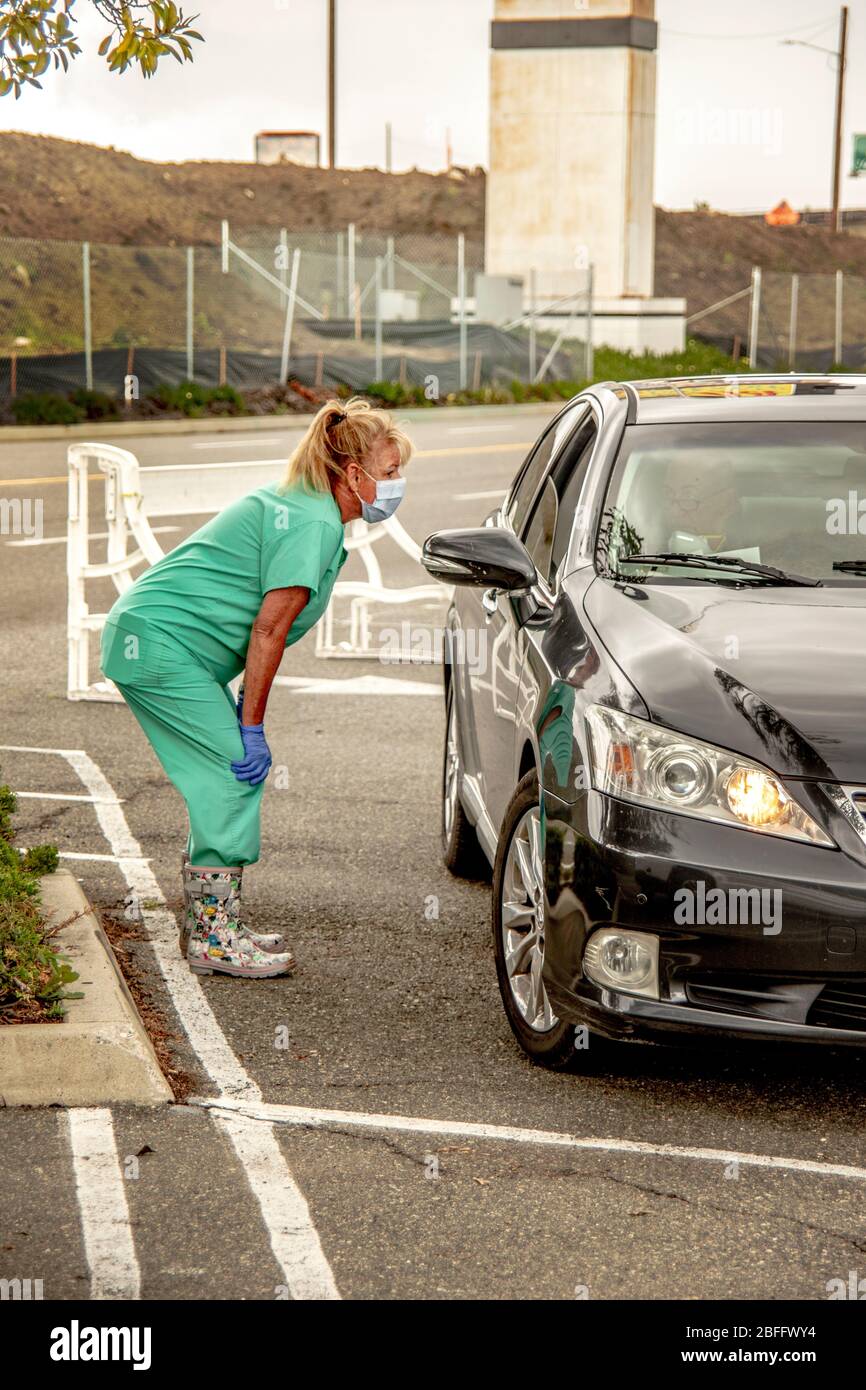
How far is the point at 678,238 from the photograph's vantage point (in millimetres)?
77938

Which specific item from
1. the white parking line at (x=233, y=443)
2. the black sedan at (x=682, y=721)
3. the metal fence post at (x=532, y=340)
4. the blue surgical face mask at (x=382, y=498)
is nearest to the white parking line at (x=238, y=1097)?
the black sedan at (x=682, y=721)

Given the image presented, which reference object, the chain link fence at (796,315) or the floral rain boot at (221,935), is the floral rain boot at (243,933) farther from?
the chain link fence at (796,315)

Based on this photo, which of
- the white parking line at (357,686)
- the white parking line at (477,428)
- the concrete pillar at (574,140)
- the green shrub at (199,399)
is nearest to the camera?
the white parking line at (357,686)

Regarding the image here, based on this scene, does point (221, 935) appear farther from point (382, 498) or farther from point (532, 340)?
point (532, 340)

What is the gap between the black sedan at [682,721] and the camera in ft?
13.9

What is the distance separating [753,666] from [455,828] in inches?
101

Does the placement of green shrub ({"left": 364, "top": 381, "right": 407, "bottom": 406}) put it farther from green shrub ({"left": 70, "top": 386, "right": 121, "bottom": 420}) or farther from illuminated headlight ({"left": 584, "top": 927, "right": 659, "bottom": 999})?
illuminated headlight ({"left": 584, "top": 927, "right": 659, "bottom": 999})

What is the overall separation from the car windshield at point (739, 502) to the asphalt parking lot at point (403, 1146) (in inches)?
54.4

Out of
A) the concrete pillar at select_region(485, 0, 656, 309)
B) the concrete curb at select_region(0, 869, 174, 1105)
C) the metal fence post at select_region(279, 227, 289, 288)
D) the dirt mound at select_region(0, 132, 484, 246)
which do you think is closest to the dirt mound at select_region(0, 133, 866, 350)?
the dirt mound at select_region(0, 132, 484, 246)

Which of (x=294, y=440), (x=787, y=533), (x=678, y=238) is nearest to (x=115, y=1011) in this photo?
(x=787, y=533)

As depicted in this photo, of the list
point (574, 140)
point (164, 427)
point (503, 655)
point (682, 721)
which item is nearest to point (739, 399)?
point (503, 655)

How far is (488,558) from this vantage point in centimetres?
528
